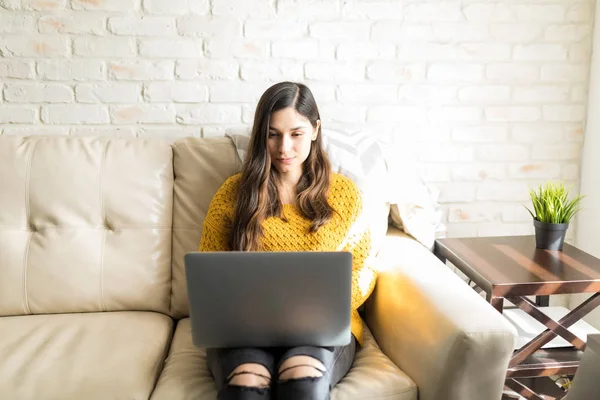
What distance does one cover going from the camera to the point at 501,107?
2107 millimetres

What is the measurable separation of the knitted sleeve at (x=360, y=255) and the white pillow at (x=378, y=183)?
2.8 inches

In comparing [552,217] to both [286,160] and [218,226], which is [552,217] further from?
[218,226]

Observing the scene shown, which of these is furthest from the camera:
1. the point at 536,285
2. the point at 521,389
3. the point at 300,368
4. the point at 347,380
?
the point at 521,389

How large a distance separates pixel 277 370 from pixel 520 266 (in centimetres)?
77

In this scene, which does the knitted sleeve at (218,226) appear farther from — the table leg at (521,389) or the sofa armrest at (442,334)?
the table leg at (521,389)

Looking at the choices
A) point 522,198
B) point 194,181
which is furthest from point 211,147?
point 522,198

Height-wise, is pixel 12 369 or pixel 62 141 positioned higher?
pixel 62 141

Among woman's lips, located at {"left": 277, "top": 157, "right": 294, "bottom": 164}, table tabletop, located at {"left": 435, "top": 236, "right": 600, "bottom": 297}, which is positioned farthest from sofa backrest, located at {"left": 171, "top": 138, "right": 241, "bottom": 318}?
table tabletop, located at {"left": 435, "top": 236, "right": 600, "bottom": 297}

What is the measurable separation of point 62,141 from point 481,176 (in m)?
1.43

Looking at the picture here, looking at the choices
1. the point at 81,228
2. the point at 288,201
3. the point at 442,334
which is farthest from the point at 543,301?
the point at 81,228

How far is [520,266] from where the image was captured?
5.41 ft

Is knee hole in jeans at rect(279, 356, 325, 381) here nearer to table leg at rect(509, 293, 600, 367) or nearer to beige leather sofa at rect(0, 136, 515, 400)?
beige leather sofa at rect(0, 136, 515, 400)

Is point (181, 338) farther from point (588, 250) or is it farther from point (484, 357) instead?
point (588, 250)

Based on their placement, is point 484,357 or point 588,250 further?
point 588,250
